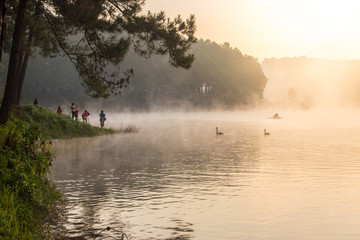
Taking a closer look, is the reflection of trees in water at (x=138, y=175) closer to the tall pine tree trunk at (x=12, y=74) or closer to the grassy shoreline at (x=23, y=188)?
the grassy shoreline at (x=23, y=188)

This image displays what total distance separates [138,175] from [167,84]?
128 meters

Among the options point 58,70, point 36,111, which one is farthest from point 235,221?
point 58,70

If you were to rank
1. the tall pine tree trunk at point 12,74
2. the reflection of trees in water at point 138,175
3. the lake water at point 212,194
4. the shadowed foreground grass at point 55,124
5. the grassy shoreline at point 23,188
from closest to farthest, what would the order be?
the grassy shoreline at point 23,188 → the lake water at point 212,194 → the reflection of trees in water at point 138,175 → the tall pine tree trunk at point 12,74 → the shadowed foreground grass at point 55,124

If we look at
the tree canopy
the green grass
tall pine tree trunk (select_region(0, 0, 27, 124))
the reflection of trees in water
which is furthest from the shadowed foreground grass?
tall pine tree trunk (select_region(0, 0, 27, 124))

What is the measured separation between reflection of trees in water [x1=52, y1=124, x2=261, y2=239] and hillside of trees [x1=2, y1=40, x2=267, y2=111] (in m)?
106

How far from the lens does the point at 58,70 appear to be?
14138 cm

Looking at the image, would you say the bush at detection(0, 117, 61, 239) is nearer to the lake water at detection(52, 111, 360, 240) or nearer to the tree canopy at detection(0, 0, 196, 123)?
the lake water at detection(52, 111, 360, 240)

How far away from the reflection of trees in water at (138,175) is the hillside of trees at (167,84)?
347ft

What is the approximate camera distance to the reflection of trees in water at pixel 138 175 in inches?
555

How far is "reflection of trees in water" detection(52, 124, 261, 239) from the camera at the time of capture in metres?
14.1

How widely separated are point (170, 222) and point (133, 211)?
152 centimetres

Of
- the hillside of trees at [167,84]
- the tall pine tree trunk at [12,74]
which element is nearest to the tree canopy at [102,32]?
the tall pine tree trunk at [12,74]

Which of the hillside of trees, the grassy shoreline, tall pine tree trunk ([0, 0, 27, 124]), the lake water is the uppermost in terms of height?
the hillside of trees

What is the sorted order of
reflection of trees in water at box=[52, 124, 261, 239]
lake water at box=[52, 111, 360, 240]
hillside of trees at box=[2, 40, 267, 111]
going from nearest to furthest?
1. lake water at box=[52, 111, 360, 240]
2. reflection of trees in water at box=[52, 124, 261, 239]
3. hillside of trees at box=[2, 40, 267, 111]
